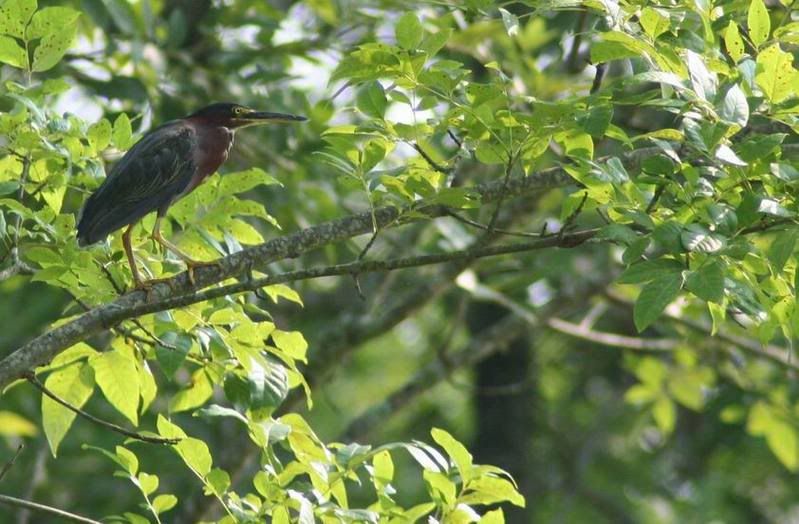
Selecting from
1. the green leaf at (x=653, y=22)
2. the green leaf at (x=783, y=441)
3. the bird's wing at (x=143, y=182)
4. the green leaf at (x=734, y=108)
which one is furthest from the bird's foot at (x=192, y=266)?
the green leaf at (x=783, y=441)

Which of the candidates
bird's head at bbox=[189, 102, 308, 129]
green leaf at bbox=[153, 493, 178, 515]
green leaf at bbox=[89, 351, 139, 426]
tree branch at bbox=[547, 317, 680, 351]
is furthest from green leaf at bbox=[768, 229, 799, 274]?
tree branch at bbox=[547, 317, 680, 351]

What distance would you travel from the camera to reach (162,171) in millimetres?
5074

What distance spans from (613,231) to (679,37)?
2.42 feet

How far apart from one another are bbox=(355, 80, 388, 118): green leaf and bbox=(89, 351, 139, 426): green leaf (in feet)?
3.70

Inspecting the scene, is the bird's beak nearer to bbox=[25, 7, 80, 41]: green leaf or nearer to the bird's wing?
the bird's wing

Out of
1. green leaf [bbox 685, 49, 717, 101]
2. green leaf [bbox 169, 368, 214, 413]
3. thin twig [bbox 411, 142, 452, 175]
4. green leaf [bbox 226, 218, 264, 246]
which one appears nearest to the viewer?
green leaf [bbox 685, 49, 717, 101]

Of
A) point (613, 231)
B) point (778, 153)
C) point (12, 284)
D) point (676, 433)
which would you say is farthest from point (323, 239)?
point (676, 433)

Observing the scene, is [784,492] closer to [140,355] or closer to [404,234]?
[404,234]

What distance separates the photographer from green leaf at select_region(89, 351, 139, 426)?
4.06 meters

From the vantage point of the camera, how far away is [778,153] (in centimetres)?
349

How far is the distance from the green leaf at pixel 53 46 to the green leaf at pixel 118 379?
98 centimetres

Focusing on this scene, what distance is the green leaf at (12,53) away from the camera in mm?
4141

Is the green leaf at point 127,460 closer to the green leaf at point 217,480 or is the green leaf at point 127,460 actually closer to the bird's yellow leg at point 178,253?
the green leaf at point 217,480

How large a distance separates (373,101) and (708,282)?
46.3 inches
